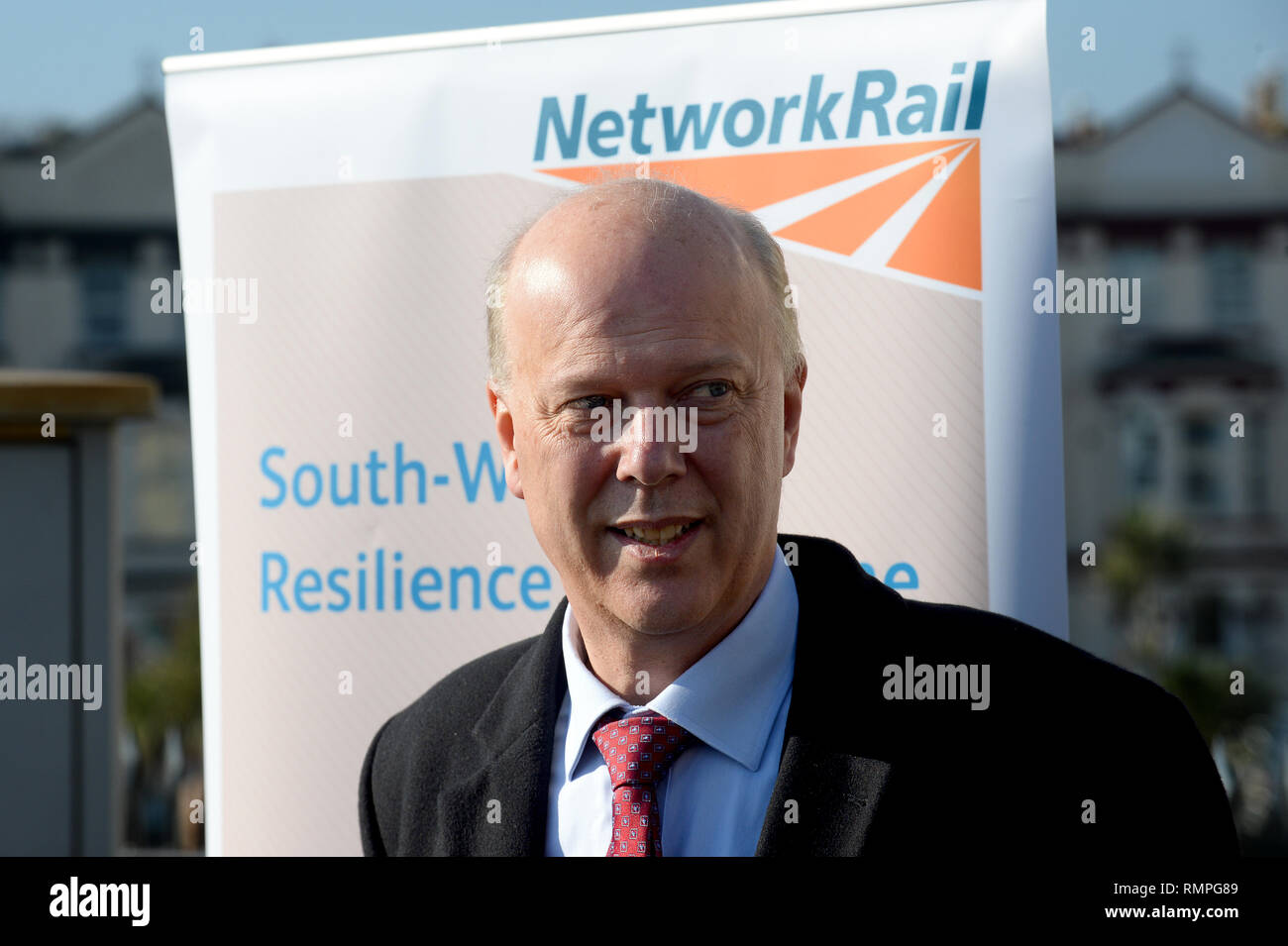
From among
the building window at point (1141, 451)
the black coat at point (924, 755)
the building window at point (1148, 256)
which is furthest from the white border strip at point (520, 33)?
the building window at point (1148, 256)

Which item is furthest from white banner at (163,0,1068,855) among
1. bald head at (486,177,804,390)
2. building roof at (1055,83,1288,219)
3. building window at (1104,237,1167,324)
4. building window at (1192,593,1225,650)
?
building window at (1192,593,1225,650)

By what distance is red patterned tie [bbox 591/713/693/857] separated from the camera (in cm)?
191

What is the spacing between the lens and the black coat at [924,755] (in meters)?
1.91

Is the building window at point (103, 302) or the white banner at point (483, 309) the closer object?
the white banner at point (483, 309)

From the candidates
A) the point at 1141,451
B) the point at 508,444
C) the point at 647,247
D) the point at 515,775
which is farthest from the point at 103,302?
the point at 647,247

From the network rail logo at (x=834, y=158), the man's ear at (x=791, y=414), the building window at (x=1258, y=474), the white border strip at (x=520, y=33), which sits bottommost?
the man's ear at (x=791, y=414)

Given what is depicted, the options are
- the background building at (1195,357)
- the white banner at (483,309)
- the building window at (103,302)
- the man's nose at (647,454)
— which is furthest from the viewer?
the building window at (103,302)

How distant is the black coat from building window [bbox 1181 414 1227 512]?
38.2 m

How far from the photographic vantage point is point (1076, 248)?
36.7 metres

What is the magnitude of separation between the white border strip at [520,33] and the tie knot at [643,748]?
1.29m

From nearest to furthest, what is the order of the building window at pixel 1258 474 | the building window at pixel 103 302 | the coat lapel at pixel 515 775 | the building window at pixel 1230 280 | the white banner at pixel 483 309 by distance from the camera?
the coat lapel at pixel 515 775 < the white banner at pixel 483 309 < the building window at pixel 103 302 < the building window at pixel 1230 280 < the building window at pixel 1258 474

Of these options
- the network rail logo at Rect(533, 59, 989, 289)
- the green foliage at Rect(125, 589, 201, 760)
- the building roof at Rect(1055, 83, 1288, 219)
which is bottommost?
the green foliage at Rect(125, 589, 201, 760)

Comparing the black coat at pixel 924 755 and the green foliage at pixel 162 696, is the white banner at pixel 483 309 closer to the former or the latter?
the black coat at pixel 924 755

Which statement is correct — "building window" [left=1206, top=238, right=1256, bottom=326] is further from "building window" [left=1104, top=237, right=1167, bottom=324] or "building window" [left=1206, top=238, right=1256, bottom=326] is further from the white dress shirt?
the white dress shirt
